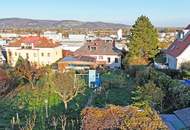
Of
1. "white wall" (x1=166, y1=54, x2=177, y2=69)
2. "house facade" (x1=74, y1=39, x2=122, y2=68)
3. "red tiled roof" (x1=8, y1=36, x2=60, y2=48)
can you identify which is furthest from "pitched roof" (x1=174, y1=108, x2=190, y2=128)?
"red tiled roof" (x1=8, y1=36, x2=60, y2=48)

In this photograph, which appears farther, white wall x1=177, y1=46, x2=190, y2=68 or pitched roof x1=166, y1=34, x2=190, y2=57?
pitched roof x1=166, y1=34, x2=190, y2=57

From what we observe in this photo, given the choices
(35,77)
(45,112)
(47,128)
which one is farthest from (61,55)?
(47,128)

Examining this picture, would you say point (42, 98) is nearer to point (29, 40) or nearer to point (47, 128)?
point (47, 128)

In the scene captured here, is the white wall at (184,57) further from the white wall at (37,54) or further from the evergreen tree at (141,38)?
the white wall at (37,54)

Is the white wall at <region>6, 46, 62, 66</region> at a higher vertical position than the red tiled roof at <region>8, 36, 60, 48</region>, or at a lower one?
lower

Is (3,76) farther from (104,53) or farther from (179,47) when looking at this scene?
(104,53)

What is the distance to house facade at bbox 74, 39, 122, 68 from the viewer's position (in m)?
50.5

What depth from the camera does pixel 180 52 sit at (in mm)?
35188

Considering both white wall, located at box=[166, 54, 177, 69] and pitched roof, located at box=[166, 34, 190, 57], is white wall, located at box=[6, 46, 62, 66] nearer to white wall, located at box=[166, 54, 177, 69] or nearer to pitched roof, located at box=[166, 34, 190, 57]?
white wall, located at box=[166, 54, 177, 69]

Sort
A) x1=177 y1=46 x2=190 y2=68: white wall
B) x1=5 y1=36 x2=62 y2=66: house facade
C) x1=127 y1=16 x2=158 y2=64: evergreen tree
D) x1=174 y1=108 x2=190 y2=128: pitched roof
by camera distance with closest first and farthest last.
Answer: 1. x1=174 y1=108 x2=190 y2=128: pitched roof
2. x1=177 y1=46 x2=190 y2=68: white wall
3. x1=127 y1=16 x2=158 y2=64: evergreen tree
4. x1=5 y1=36 x2=62 y2=66: house facade

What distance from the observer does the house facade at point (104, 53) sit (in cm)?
5047

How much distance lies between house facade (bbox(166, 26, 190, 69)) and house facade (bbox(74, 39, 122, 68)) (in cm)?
1188

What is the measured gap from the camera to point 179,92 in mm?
20250

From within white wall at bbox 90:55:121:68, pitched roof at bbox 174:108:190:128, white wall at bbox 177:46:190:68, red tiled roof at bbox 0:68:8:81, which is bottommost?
white wall at bbox 90:55:121:68
